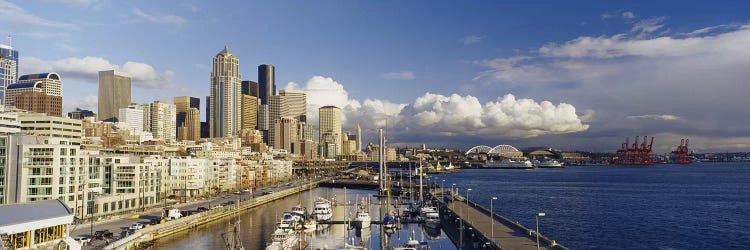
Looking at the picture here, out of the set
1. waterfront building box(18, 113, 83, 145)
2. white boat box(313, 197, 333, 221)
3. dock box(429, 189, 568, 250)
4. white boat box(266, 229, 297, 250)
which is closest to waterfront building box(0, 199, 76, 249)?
white boat box(266, 229, 297, 250)

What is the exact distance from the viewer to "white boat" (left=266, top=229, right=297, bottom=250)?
46719 millimetres

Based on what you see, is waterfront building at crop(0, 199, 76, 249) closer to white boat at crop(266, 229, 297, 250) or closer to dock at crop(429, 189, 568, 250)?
white boat at crop(266, 229, 297, 250)

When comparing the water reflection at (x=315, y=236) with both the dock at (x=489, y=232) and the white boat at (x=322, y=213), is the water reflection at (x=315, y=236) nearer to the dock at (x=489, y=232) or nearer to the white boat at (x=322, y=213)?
the white boat at (x=322, y=213)

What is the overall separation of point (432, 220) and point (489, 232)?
14.6m

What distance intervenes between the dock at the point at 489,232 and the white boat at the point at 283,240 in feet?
46.5

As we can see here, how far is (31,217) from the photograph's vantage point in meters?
32.8

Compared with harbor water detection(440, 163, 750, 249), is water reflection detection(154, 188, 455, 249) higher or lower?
higher

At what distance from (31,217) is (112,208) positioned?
35.0 metres

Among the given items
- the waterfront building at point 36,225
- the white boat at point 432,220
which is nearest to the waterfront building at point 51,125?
the white boat at point 432,220

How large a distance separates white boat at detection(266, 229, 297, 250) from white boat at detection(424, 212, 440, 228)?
15.8 meters

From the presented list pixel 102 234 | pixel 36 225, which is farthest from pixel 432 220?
pixel 36 225

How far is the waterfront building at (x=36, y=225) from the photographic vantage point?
102 ft

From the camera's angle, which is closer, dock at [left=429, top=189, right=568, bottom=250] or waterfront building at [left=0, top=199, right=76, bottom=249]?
waterfront building at [left=0, top=199, right=76, bottom=249]

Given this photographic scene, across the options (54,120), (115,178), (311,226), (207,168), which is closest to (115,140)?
(54,120)
